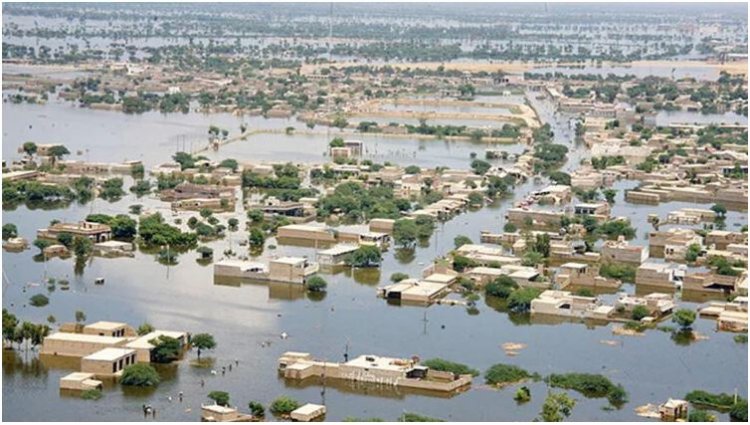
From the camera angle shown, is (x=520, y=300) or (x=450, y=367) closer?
(x=450, y=367)

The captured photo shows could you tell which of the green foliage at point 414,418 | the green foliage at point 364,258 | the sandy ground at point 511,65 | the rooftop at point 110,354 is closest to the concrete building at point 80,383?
the rooftop at point 110,354

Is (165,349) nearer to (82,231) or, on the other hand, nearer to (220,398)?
(220,398)

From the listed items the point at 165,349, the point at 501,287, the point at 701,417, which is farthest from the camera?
the point at 501,287

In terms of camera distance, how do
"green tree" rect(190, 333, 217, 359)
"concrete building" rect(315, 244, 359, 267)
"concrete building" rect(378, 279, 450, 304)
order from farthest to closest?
"concrete building" rect(315, 244, 359, 267) < "concrete building" rect(378, 279, 450, 304) < "green tree" rect(190, 333, 217, 359)

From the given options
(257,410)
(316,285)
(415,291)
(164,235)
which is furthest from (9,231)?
(257,410)

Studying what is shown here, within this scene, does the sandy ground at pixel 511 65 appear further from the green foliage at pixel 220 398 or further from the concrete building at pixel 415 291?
the green foliage at pixel 220 398

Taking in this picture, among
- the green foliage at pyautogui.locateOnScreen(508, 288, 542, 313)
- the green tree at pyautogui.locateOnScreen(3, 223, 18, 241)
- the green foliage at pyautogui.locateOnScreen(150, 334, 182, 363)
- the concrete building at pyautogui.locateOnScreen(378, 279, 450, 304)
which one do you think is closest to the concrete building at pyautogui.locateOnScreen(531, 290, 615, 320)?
the green foliage at pyautogui.locateOnScreen(508, 288, 542, 313)

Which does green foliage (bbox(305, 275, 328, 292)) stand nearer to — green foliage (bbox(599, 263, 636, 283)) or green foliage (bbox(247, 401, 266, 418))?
green foliage (bbox(599, 263, 636, 283))
